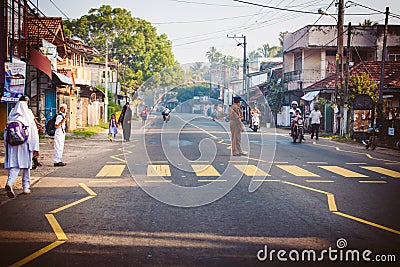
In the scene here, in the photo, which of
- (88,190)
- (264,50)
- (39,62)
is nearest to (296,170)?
(88,190)

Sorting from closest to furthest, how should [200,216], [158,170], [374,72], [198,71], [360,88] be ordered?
[200,216]
[158,170]
[198,71]
[360,88]
[374,72]

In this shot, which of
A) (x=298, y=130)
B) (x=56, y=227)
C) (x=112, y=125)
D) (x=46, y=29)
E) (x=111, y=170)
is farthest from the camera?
(x=46, y=29)

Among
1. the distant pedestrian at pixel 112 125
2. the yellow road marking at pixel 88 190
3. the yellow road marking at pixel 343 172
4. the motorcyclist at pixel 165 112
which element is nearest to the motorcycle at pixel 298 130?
the distant pedestrian at pixel 112 125

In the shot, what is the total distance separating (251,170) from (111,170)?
146 inches

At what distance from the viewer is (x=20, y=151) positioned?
30.4 feet

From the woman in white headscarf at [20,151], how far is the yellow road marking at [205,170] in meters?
4.17

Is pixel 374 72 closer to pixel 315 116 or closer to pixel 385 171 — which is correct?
pixel 315 116

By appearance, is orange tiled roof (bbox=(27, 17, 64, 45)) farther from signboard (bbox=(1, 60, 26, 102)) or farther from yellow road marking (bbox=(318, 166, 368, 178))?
yellow road marking (bbox=(318, 166, 368, 178))

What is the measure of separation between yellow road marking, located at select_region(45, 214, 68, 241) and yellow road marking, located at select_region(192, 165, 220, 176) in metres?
5.16

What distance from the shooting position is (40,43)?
1080 inches

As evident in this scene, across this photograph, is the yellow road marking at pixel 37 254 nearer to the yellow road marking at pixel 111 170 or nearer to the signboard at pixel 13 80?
the yellow road marking at pixel 111 170

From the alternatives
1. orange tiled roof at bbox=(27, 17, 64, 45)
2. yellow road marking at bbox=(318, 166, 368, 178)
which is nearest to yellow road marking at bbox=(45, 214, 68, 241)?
yellow road marking at bbox=(318, 166, 368, 178)

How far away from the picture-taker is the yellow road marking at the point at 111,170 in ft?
40.5

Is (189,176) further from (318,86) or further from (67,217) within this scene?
(318,86)
